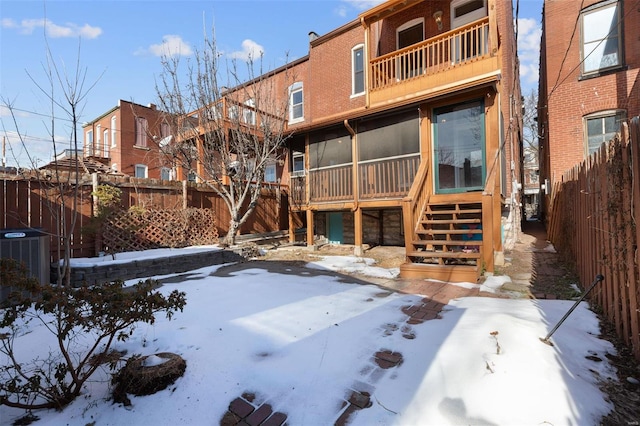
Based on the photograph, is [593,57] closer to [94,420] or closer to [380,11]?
[380,11]

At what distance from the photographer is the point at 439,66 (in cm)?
863

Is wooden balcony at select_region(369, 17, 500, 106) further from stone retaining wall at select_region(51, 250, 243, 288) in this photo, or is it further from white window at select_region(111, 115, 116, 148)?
white window at select_region(111, 115, 116, 148)

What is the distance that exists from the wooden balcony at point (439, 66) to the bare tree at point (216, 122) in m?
3.63

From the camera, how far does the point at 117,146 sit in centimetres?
1869

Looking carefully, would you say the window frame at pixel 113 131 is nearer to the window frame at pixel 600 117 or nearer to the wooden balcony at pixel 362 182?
the wooden balcony at pixel 362 182

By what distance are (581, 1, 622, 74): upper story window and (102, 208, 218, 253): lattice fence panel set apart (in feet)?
41.0

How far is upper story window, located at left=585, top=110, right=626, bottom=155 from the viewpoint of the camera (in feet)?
28.7

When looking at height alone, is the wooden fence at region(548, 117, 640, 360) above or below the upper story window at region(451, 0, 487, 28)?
below

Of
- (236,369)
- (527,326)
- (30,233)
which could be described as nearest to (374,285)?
(527,326)

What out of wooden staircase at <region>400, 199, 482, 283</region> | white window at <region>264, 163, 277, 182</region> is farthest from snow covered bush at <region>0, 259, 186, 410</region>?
white window at <region>264, 163, 277, 182</region>

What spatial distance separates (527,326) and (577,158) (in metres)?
9.56

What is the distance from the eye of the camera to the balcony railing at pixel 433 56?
791cm

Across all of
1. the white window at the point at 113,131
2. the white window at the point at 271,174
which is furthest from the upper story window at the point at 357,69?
the white window at the point at 113,131

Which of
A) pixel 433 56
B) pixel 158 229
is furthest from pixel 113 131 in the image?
pixel 433 56
